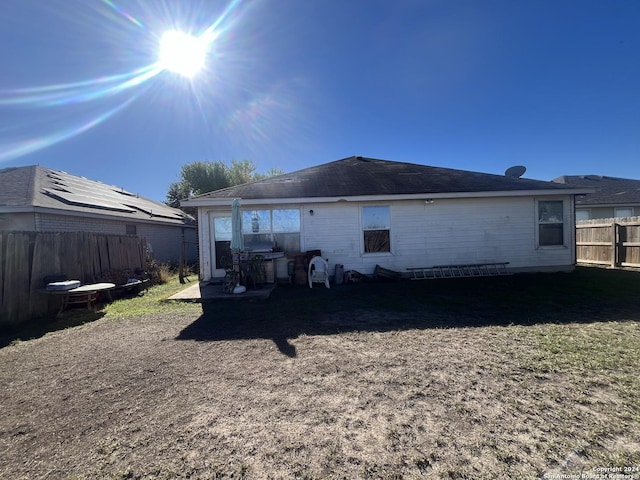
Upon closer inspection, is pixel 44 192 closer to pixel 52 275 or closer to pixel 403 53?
pixel 52 275

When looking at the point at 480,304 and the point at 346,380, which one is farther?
the point at 480,304

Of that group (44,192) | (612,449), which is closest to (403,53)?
Result: (612,449)

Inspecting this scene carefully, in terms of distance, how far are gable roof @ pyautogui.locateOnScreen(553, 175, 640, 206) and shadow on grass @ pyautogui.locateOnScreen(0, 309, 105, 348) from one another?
2068cm

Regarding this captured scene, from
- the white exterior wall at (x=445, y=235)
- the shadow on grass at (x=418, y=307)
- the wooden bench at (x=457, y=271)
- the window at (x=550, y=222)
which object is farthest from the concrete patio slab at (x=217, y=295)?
the window at (x=550, y=222)

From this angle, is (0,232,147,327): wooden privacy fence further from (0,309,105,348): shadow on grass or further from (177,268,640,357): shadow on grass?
(177,268,640,357): shadow on grass

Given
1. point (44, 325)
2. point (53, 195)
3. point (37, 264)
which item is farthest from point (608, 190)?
point (53, 195)

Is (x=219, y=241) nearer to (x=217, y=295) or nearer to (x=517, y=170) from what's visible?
(x=217, y=295)

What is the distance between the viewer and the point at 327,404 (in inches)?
97.7

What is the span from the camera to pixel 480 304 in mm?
5672

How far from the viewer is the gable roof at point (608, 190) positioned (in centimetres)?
1621

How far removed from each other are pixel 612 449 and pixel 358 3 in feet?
34.0

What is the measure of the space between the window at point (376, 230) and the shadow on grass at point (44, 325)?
7.30 metres

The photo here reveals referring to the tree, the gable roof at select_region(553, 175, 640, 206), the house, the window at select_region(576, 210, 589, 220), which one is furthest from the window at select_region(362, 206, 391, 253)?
the tree

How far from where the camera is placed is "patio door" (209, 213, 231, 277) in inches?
341
